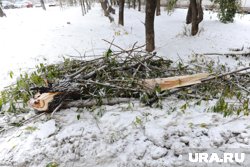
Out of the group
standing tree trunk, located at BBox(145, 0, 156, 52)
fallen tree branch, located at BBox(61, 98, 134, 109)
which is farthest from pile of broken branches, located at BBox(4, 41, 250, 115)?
standing tree trunk, located at BBox(145, 0, 156, 52)

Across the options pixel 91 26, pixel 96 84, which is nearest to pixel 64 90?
pixel 96 84

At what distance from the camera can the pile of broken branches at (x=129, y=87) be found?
3.13 meters

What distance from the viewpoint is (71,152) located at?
250 cm

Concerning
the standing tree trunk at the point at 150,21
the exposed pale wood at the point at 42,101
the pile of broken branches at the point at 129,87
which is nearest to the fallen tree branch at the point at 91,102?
the pile of broken branches at the point at 129,87

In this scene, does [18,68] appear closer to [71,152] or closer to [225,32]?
[71,152]

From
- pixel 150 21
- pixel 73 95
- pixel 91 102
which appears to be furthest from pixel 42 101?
pixel 150 21

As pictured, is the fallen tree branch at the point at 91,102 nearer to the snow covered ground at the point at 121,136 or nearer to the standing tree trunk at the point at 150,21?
the snow covered ground at the point at 121,136

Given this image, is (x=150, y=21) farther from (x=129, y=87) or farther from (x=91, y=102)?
(x=91, y=102)

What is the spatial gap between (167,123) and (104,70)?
1.36m

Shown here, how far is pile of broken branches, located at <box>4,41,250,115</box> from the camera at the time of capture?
10.3 ft

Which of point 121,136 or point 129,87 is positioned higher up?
point 129,87

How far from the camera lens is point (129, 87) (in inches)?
131

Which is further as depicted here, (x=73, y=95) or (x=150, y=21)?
(x=150, y=21)

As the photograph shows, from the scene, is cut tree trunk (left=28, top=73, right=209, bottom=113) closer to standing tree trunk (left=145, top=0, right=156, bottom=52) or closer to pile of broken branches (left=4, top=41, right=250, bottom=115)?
pile of broken branches (left=4, top=41, right=250, bottom=115)
